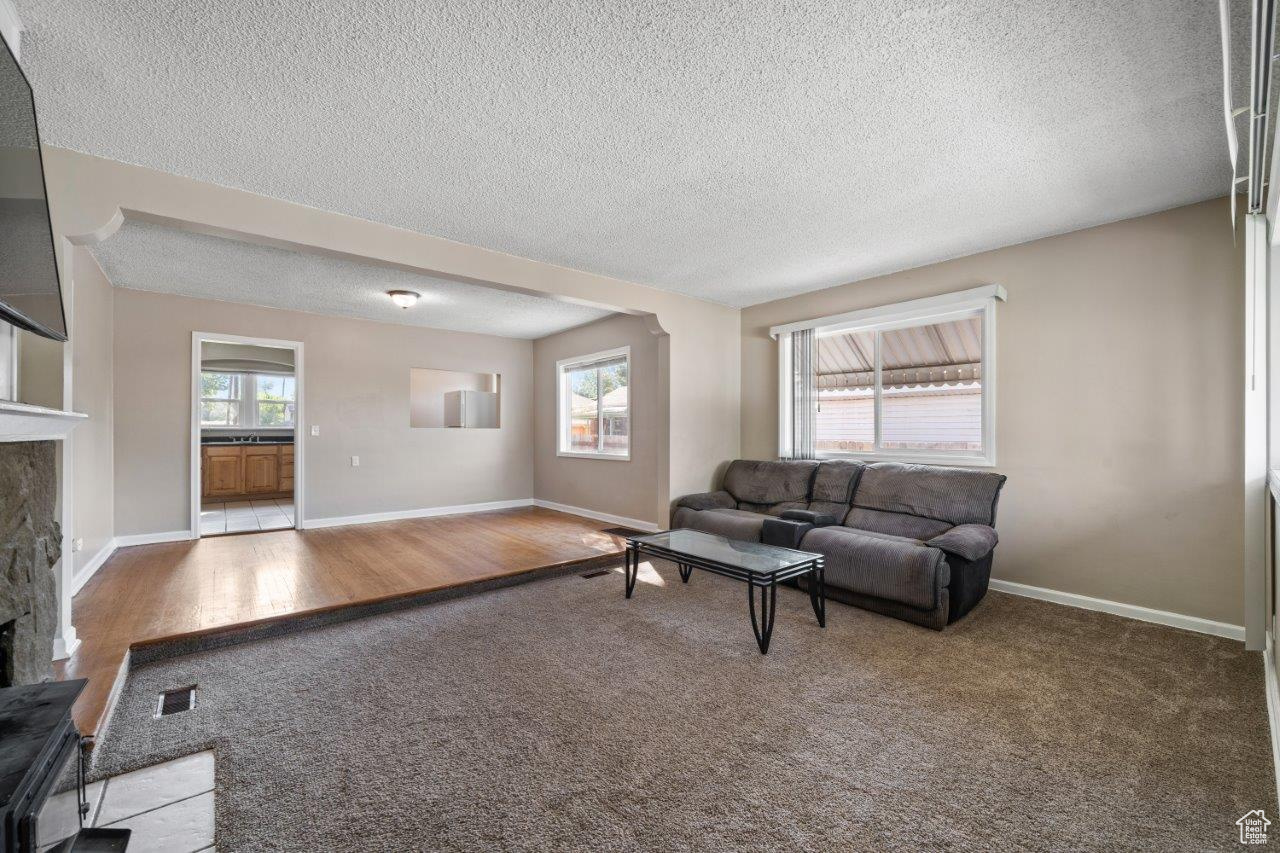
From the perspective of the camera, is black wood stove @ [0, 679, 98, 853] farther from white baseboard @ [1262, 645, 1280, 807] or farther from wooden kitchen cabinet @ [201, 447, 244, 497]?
wooden kitchen cabinet @ [201, 447, 244, 497]

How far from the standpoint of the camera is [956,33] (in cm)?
178

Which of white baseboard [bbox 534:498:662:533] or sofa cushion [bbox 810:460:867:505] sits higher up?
sofa cushion [bbox 810:460:867:505]

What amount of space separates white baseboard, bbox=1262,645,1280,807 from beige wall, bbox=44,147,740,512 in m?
3.69

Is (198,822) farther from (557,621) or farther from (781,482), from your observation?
(781,482)

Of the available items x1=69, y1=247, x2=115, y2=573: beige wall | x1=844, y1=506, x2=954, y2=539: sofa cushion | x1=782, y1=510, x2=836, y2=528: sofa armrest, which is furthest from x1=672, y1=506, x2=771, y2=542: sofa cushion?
x1=69, y1=247, x2=115, y2=573: beige wall

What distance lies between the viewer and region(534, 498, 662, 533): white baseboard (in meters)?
5.67

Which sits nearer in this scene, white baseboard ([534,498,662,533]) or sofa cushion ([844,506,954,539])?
sofa cushion ([844,506,954,539])

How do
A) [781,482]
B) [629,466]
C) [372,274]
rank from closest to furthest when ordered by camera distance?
[372,274], [781,482], [629,466]

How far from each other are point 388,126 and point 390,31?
61cm

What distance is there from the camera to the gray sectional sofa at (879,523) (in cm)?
307

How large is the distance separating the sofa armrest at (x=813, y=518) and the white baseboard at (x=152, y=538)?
221 inches

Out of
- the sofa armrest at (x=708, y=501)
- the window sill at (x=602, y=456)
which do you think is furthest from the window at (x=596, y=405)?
the sofa armrest at (x=708, y=501)

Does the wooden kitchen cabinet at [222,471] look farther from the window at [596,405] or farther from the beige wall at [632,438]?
the window at [596,405]

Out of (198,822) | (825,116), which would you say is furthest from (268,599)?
(825,116)
